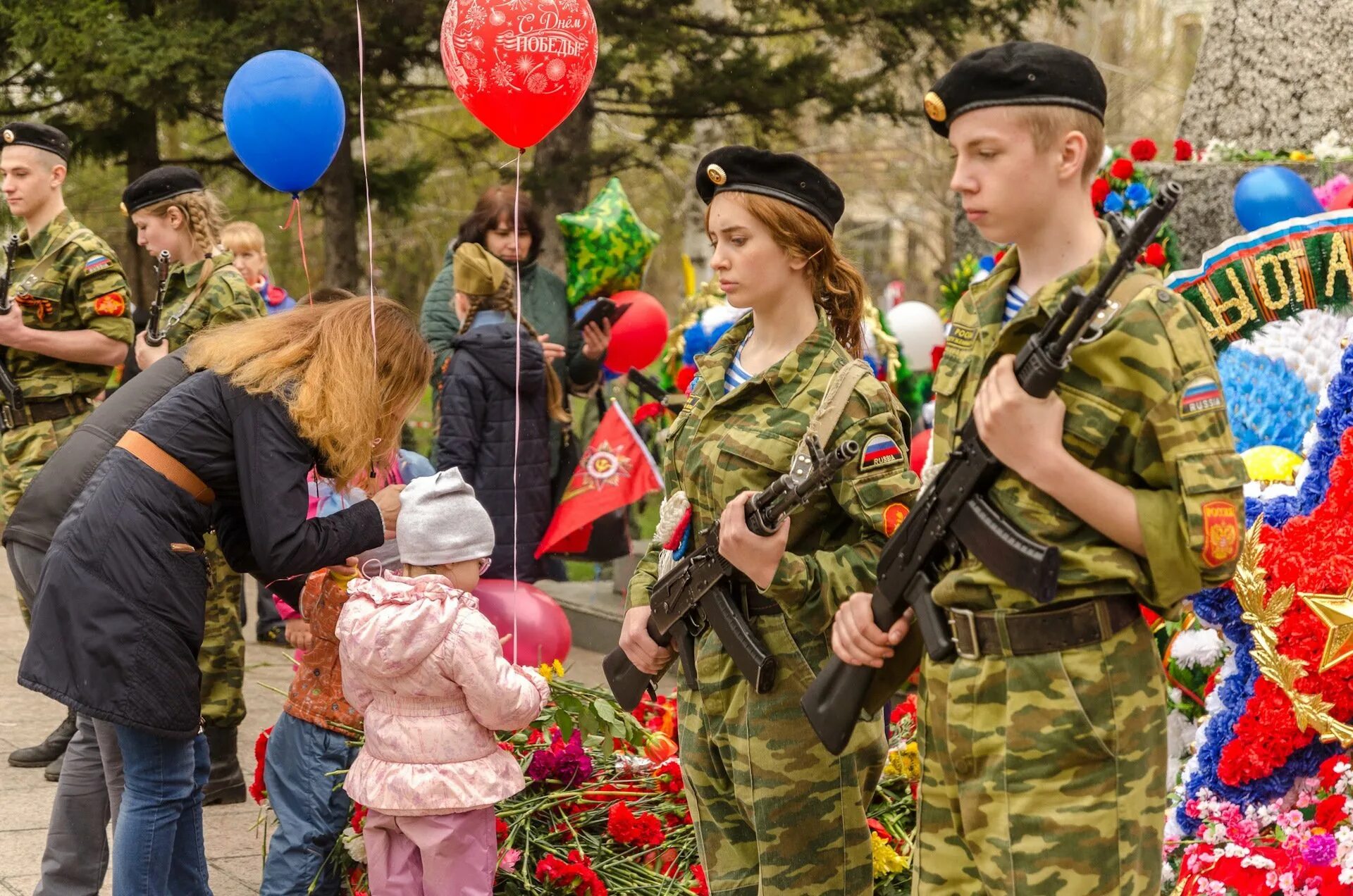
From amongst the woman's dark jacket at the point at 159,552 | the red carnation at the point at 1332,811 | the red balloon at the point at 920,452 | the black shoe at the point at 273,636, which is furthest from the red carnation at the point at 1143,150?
the black shoe at the point at 273,636

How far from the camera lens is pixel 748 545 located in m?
3.07

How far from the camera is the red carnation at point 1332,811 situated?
3.74m

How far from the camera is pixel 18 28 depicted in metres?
10.8

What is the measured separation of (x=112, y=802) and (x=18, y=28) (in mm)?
8134

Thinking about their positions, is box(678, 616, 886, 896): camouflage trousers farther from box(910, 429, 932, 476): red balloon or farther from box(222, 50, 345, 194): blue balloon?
box(910, 429, 932, 476): red balloon

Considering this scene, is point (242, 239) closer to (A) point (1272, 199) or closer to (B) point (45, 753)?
(B) point (45, 753)

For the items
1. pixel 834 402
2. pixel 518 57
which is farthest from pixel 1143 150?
pixel 834 402

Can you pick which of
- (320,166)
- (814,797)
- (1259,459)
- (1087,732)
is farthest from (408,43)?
(1087,732)

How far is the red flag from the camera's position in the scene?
7188 mm

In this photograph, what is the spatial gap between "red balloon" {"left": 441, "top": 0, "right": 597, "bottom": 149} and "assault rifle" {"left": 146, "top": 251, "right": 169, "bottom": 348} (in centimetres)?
121

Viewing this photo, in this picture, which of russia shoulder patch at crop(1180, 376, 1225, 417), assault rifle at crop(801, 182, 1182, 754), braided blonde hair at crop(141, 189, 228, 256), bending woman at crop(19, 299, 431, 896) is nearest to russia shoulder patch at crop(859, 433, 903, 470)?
assault rifle at crop(801, 182, 1182, 754)

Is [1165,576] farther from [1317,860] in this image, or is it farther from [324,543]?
[324,543]

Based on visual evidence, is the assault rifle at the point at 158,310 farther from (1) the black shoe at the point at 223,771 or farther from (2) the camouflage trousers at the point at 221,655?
(1) the black shoe at the point at 223,771

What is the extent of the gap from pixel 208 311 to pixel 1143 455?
3.97 m
